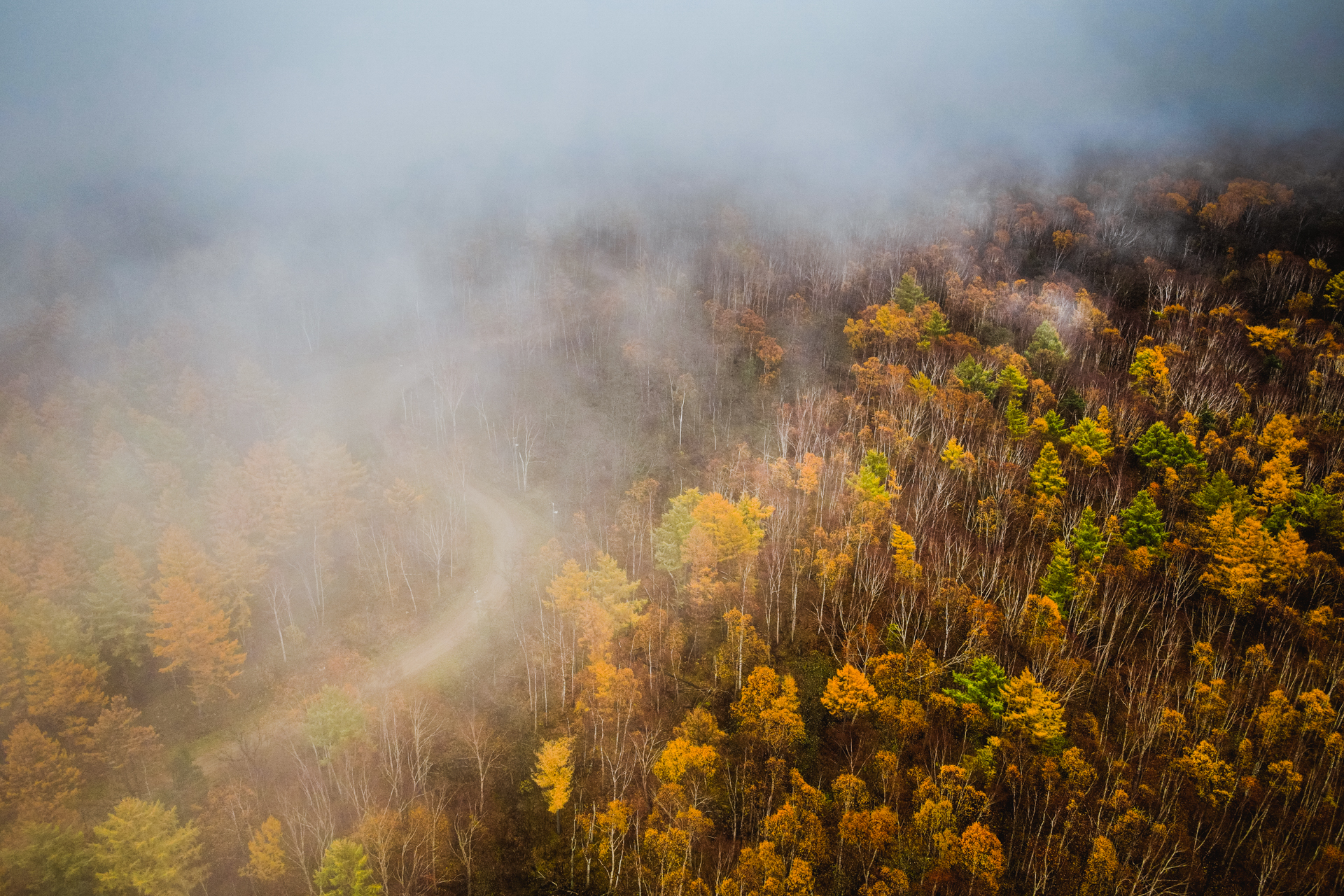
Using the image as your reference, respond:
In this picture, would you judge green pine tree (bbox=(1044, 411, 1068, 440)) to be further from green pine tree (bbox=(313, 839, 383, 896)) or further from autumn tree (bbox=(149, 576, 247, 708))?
autumn tree (bbox=(149, 576, 247, 708))

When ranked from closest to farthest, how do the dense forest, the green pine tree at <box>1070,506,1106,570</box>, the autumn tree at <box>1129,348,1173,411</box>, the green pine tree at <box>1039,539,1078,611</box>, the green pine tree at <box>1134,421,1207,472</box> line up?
the dense forest
the green pine tree at <box>1039,539,1078,611</box>
the green pine tree at <box>1070,506,1106,570</box>
the green pine tree at <box>1134,421,1207,472</box>
the autumn tree at <box>1129,348,1173,411</box>

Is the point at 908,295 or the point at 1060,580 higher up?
the point at 908,295

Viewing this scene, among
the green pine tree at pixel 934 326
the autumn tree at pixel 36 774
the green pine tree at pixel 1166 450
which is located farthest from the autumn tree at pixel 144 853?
the green pine tree at pixel 934 326

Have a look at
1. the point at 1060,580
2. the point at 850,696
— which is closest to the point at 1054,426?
the point at 1060,580

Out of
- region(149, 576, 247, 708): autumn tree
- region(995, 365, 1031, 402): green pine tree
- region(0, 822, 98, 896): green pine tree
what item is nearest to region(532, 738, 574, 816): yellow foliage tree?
region(149, 576, 247, 708): autumn tree

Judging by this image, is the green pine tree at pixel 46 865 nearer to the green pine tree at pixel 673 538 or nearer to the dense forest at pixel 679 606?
the dense forest at pixel 679 606

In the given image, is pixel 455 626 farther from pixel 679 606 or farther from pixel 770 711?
pixel 770 711
